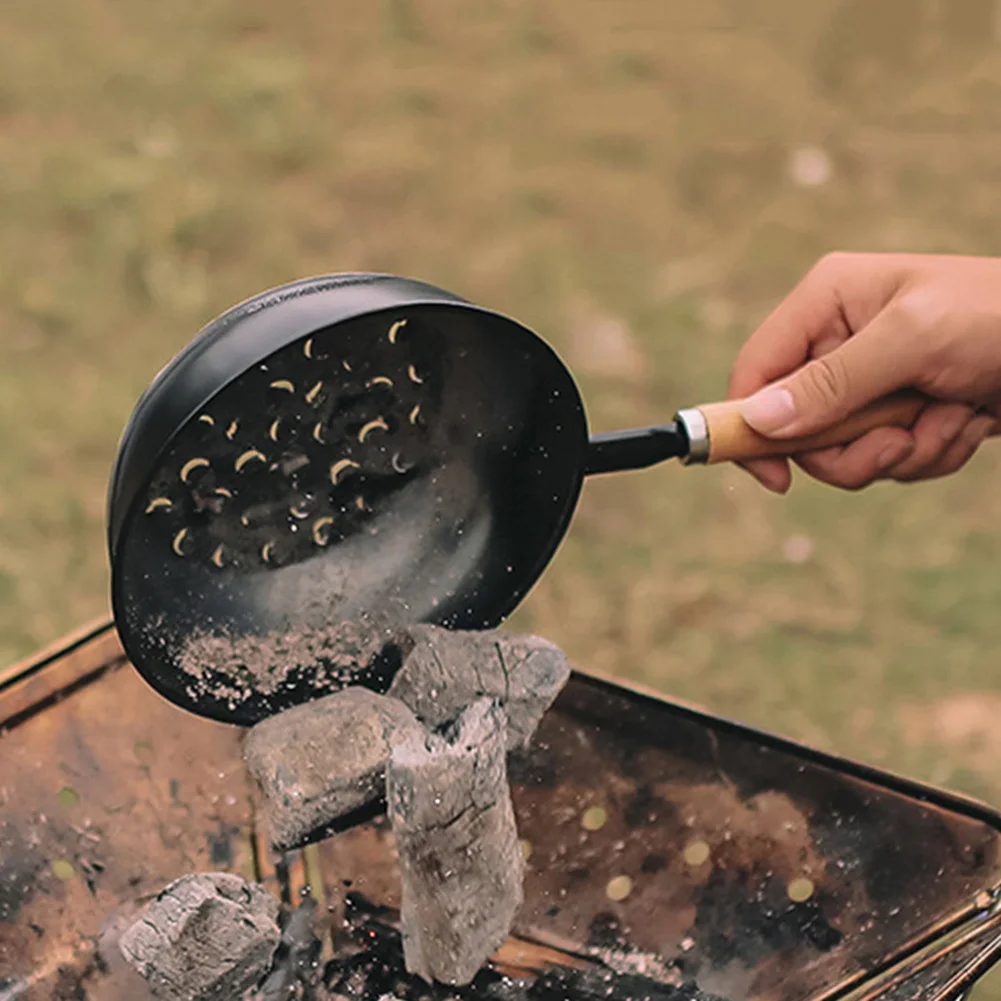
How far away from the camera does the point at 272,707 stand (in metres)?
1.13

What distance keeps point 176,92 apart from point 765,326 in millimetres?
2161

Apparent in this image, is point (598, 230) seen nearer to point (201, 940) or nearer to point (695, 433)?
point (695, 433)

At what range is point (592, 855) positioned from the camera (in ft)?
3.74

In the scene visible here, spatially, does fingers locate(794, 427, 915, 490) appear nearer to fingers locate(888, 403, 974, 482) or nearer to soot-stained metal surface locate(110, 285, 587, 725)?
fingers locate(888, 403, 974, 482)

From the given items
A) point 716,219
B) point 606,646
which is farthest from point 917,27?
point 606,646

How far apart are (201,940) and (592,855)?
1.11ft

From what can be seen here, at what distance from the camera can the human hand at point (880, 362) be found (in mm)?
1209

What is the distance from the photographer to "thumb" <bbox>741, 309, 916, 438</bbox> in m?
1.20

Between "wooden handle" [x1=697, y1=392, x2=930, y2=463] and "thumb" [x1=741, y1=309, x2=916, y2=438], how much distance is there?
1 centimetres

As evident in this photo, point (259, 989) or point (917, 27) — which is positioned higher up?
point (917, 27)

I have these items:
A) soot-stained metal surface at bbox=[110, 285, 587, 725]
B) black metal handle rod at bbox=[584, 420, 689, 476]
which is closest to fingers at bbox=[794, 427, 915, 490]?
black metal handle rod at bbox=[584, 420, 689, 476]

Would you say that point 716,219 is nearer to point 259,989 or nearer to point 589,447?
point 589,447

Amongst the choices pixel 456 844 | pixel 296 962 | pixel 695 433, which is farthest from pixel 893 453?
pixel 296 962

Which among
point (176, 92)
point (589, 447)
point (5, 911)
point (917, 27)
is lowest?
Answer: point (5, 911)
